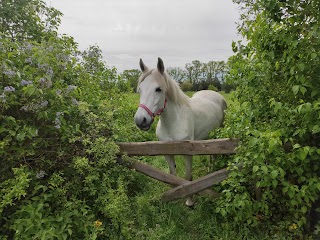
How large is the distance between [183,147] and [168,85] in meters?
0.89

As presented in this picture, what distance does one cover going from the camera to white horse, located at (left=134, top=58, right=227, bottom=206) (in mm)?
3154

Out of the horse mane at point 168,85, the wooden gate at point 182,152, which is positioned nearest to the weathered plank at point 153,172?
the wooden gate at point 182,152

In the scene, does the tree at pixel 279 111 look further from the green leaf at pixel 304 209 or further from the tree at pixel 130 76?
the tree at pixel 130 76

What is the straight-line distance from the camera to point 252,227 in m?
3.02

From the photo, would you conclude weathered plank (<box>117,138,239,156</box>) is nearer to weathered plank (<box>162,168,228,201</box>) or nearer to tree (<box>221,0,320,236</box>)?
tree (<box>221,0,320,236</box>)

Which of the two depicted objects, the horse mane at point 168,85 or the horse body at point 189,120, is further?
the horse body at point 189,120

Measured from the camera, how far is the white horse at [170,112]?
10.3ft

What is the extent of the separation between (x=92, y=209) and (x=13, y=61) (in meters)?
1.78

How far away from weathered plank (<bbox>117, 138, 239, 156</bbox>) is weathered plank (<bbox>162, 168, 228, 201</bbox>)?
0.94 ft

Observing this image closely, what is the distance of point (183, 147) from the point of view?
3.15 m

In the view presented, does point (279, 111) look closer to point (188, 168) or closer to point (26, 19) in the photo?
point (188, 168)

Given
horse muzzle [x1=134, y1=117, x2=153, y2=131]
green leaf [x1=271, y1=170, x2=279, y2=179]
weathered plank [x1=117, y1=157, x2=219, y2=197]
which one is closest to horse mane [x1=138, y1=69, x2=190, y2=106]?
horse muzzle [x1=134, y1=117, x2=153, y2=131]

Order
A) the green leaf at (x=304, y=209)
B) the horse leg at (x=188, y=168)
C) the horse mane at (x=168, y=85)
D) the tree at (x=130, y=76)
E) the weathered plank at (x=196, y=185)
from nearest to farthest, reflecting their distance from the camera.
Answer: the green leaf at (x=304, y=209) → the weathered plank at (x=196, y=185) → the horse mane at (x=168, y=85) → the horse leg at (x=188, y=168) → the tree at (x=130, y=76)

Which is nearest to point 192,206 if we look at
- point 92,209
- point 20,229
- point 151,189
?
point 151,189
